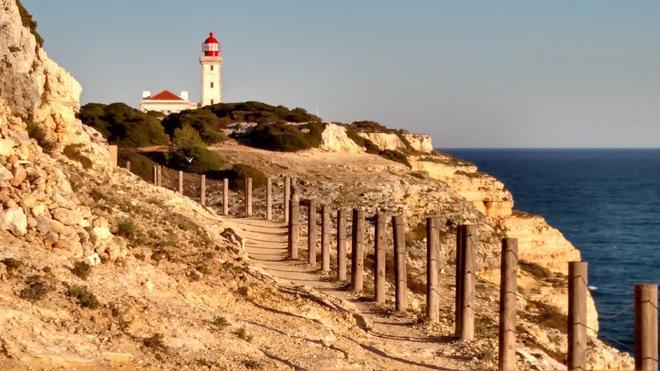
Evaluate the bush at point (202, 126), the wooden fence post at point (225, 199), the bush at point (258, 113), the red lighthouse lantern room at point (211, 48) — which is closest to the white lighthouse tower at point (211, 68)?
the red lighthouse lantern room at point (211, 48)

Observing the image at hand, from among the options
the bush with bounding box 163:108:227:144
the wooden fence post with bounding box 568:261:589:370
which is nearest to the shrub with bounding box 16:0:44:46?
the wooden fence post with bounding box 568:261:589:370

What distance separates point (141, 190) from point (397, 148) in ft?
115

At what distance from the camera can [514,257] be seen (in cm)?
1433

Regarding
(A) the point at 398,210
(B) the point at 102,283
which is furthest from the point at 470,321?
(A) the point at 398,210

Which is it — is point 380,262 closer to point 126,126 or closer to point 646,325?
point 646,325

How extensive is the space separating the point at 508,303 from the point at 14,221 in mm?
7501

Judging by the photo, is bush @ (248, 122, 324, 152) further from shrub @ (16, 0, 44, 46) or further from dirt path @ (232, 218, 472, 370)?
shrub @ (16, 0, 44, 46)

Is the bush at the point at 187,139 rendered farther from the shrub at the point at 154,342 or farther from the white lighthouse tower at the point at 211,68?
the white lighthouse tower at the point at 211,68

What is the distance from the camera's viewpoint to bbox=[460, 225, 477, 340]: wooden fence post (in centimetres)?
1582

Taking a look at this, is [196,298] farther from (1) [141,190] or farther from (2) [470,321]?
(1) [141,190]

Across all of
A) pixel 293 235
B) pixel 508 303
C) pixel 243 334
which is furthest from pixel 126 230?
pixel 293 235

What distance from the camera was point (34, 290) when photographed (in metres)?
12.0

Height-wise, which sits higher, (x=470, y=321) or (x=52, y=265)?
(x=52, y=265)

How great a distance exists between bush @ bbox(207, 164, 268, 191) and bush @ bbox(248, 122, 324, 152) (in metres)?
7.85
